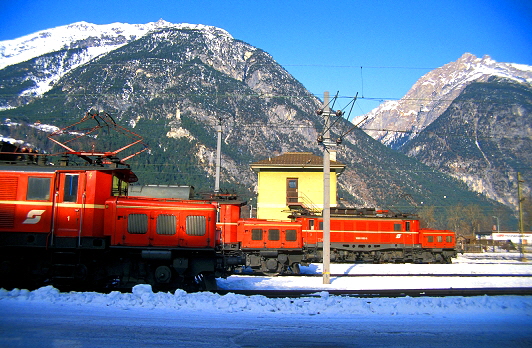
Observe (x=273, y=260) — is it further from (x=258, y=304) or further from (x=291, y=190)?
(x=291, y=190)

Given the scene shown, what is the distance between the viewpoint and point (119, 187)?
15.8 meters

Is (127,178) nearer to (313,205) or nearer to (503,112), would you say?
(313,205)

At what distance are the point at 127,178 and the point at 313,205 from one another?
3023 centimetres

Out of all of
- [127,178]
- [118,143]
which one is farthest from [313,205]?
[118,143]

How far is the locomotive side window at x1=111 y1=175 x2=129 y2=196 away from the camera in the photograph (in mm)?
15258

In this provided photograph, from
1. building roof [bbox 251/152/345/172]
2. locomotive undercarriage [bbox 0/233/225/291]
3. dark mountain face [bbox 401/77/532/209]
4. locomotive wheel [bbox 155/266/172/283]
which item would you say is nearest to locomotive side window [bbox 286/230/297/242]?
locomotive undercarriage [bbox 0/233/225/291]

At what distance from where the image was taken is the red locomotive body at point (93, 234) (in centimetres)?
1356

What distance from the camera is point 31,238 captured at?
13.5 metres

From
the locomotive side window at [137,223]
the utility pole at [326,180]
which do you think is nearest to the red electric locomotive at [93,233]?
the locomotive side window at [137,223]

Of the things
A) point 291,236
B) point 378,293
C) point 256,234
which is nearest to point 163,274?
point 378,293

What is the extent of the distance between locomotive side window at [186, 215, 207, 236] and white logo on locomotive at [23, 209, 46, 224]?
500 centimetres

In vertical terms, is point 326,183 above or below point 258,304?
above

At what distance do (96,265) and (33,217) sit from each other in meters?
2.65

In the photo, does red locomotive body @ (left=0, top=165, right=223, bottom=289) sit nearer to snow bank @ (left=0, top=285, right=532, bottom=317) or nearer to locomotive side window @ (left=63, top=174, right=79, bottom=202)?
locomotive side window @ (left=63, top=174, right=79, bottom=202)
